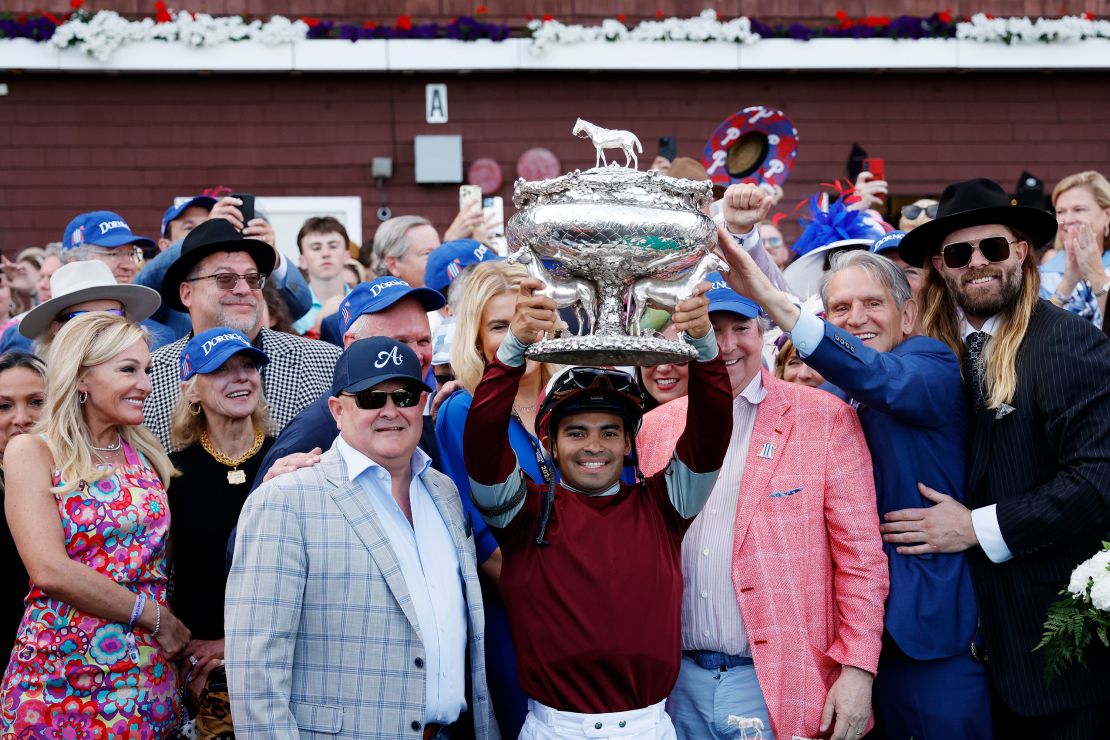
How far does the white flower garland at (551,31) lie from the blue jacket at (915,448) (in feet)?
28.7

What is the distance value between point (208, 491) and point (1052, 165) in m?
11.4

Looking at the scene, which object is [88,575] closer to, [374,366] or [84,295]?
[374,366]

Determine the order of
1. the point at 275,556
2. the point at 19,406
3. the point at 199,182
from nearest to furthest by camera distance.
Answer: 1. the point at 275,556
2. the point at 19,406
3. the point at 199,182

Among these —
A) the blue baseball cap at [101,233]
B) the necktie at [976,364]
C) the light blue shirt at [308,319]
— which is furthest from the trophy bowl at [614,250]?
the light blue shirt at [308,319]

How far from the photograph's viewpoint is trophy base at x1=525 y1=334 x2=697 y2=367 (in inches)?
122

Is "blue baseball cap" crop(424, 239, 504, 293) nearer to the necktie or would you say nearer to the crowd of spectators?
the crowd of spectators

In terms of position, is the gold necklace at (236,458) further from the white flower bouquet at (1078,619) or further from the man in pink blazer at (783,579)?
the white flower bouquet at (1078,619)

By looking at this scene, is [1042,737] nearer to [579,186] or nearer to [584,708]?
[584,708]

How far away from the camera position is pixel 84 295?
520 centimetres

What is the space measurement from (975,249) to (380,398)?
2.10 m

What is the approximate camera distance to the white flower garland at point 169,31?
1193 centimetres

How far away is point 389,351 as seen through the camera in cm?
369

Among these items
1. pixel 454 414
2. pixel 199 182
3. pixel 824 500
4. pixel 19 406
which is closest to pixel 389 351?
pixel 454 414

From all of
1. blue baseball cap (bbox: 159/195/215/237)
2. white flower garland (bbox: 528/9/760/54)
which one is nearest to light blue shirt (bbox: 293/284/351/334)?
blue baseball cap (bbox: 159/195/215/237)
